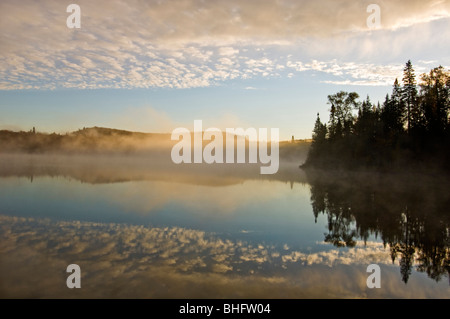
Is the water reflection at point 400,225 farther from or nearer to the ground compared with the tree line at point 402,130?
nearer to the ground

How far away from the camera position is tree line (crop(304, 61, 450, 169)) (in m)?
53.4

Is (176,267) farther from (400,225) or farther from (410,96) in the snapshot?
(410,96)

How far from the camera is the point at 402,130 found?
62.2m

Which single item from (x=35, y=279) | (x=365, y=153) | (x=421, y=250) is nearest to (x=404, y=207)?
(x=421, y=250)

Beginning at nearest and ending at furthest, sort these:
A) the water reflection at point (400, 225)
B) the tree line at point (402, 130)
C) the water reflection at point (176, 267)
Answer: the water reflection at point (176, 267)
the water reflection at point (400, 225)
the tree line at point (402, 130)

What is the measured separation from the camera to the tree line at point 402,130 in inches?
2101

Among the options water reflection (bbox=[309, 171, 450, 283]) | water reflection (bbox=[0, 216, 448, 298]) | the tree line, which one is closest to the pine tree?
the tree line

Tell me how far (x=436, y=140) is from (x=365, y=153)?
55.9 feet

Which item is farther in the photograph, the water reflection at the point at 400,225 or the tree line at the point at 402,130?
the tree line at the point at 402,130

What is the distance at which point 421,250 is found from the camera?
13.1m

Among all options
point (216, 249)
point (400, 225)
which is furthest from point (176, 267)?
point (400, 225)

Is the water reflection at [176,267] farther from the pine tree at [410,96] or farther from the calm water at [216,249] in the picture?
the pine tree at [410,96]

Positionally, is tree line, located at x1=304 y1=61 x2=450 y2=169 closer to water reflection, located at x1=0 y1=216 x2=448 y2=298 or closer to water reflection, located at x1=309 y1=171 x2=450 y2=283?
water reflection, located at x1=309 y1=171 x2=450 y2=283

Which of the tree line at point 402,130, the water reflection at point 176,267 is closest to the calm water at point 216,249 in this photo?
the water reflection at point 176,267
